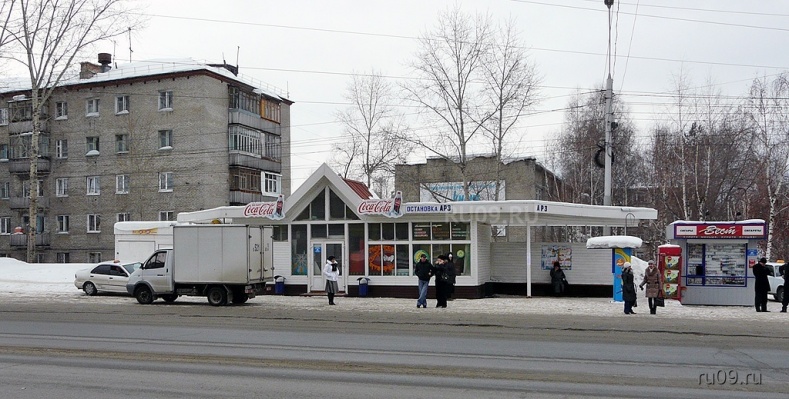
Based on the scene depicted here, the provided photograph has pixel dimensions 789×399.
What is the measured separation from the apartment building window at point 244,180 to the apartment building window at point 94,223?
1098 centimetres

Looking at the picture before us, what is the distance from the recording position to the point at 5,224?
6188cm

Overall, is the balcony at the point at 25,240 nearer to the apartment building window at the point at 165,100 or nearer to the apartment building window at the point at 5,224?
the apartment building window at the point at 5,224

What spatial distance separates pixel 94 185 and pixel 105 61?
37.1 feet

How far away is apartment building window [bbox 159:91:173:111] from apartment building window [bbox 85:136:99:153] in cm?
658

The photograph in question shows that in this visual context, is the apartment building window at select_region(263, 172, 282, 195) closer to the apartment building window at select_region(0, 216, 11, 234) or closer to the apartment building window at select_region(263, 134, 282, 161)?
A: the apartment building window at select_region(263, 134, 282, 161)

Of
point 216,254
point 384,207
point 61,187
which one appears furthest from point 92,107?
point 384,207

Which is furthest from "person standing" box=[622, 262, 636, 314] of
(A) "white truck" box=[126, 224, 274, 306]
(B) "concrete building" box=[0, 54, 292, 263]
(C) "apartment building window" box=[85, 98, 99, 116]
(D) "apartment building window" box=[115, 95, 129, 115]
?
(C) "apartment building window" box=[85, 98, 99, 116]

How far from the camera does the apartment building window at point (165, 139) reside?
56219 mm

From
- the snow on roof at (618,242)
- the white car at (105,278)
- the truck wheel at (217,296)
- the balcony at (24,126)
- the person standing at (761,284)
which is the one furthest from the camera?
the balcony at (24,126)

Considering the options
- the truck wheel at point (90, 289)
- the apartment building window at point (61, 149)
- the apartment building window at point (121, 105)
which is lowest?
the truck wheel at point (90, 289)

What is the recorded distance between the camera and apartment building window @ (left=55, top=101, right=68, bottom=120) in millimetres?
59625

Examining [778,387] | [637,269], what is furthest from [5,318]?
[637,269]

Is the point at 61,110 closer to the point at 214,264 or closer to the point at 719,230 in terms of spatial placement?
the point at 214,264

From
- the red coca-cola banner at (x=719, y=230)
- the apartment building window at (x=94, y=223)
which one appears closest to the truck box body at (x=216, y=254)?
the red coca-cola banner at (x=719, y=230)
